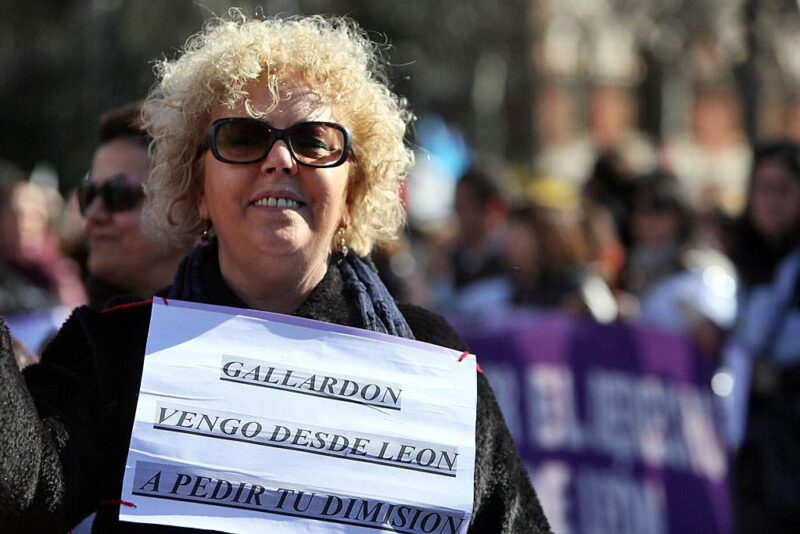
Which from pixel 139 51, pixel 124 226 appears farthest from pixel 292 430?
pixel 139 51

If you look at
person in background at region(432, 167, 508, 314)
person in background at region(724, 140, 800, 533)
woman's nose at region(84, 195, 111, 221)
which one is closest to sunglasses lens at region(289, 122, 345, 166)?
woman's nose at region(84, 195, 111, 221)

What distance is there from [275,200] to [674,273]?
4524 millimetres

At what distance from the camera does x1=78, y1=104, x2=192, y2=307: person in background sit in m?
3.94

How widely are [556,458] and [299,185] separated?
12.7 feet

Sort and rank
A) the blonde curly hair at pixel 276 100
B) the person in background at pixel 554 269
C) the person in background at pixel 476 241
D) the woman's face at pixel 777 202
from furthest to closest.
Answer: the person in background at pixel 476 241 < the person in background at pixel 554 269 < the woman's face at pixel 777 202 < the blonde curly hair at pixel 276 100

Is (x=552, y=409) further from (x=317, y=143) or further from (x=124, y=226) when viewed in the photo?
(x=317, y=143)

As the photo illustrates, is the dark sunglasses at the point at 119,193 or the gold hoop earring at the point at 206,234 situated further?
the dark sunglasses at the point at 119,193

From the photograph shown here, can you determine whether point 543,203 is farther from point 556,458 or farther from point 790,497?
point 790,497

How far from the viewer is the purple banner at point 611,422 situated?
21.2 ft

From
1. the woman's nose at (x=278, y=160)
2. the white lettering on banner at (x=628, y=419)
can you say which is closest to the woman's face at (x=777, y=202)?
the white lettering on banner at (x=628, y=419)

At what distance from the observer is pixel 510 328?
680cm

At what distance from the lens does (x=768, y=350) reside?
598 cm

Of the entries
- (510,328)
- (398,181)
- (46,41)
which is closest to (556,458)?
(510,328)

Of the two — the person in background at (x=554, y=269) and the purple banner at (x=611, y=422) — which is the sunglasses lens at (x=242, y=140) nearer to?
the purple banner at (x=611, y=422)
